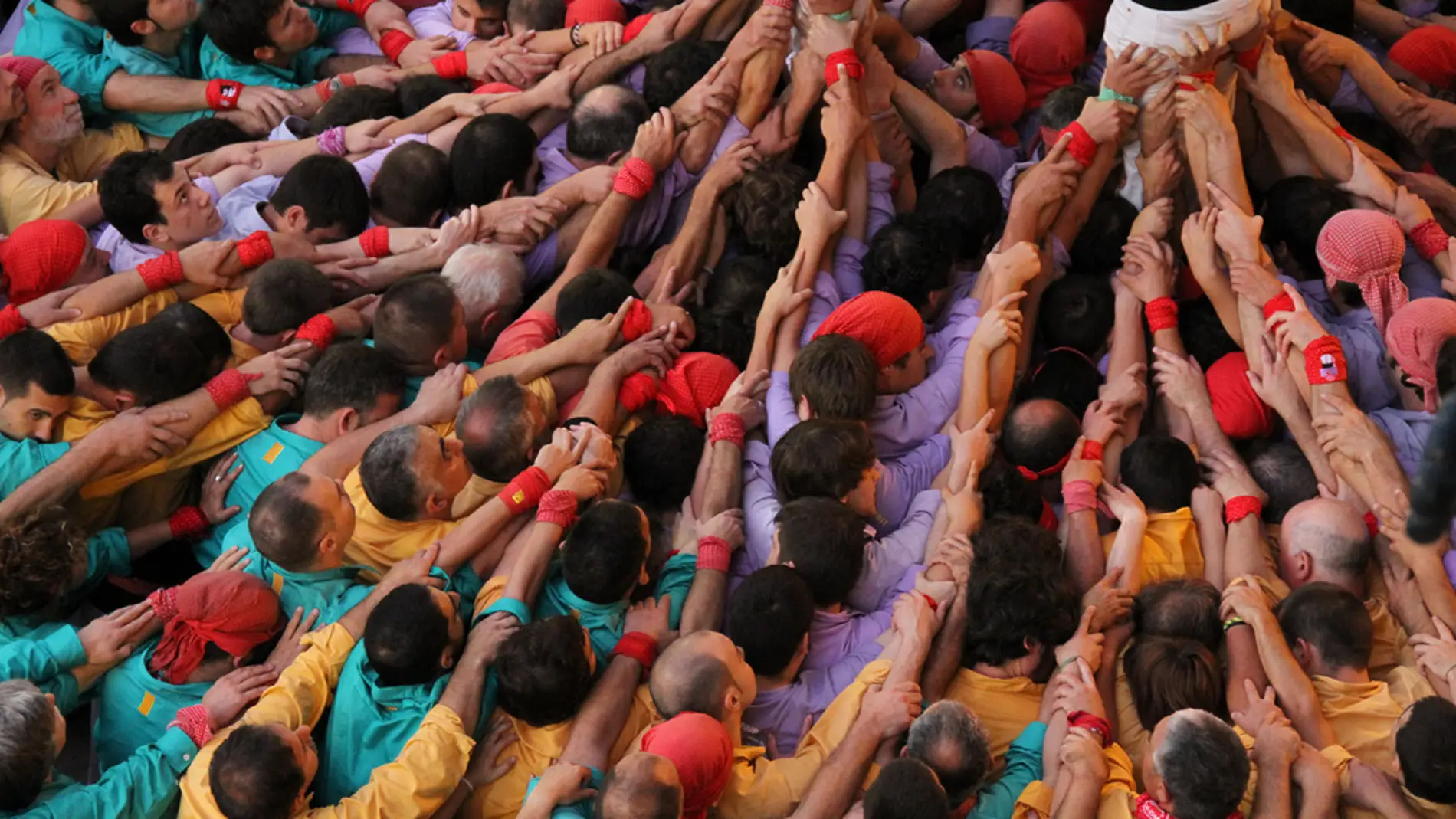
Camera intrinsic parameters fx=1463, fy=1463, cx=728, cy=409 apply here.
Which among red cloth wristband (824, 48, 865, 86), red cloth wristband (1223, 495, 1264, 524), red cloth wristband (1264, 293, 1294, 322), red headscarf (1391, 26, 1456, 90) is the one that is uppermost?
red cloth wristband (824, 48, 865, 86)

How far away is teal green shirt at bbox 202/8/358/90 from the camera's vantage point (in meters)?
5.71

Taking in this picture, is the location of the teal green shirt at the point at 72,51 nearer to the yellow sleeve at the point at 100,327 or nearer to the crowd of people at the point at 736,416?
the crowd of people at the point at 736,416

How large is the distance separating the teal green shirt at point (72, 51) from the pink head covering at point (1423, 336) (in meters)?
4.58

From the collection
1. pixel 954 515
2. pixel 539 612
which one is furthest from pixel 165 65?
pixel 954 515

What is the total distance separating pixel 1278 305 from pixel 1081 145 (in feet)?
2.55

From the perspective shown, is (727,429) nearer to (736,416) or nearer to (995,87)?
(736,416)

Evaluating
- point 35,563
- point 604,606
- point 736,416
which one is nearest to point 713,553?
point 604,606

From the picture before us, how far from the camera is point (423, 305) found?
4219 mm

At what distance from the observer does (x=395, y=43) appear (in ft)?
19.0

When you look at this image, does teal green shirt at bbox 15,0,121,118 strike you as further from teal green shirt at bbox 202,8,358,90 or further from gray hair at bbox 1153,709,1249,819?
gray hair at bbox 1153,709,1249,819

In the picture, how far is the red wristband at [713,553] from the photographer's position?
3.71 m

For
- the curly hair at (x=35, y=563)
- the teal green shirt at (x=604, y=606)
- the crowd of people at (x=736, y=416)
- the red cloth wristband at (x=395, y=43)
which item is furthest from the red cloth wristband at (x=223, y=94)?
the teal green shirt at (x=604, y=606)

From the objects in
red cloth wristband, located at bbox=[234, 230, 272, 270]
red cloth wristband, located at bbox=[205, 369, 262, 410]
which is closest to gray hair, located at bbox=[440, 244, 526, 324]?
red cloth wristband, located at bbox=[234, 230, 272, 270]

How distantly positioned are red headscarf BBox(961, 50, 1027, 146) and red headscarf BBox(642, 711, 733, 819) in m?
2.79
